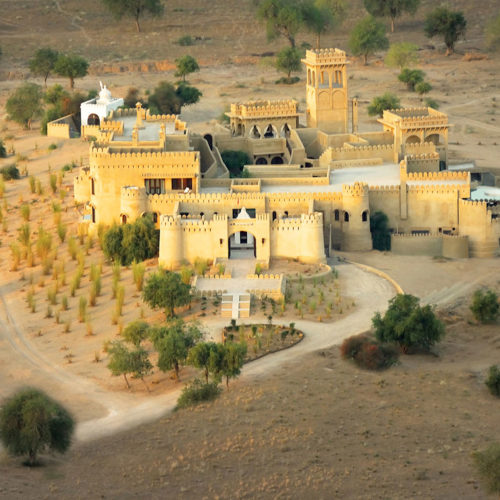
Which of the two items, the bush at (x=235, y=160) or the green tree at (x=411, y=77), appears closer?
the bush at (x=235, y=160)

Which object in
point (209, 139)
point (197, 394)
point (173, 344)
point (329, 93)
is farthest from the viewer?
point (329, 93)

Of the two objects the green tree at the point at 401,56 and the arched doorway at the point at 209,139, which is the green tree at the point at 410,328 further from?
the green tree at the point at 401,56

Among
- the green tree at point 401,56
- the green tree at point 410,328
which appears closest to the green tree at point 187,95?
the green tree at point 401,56

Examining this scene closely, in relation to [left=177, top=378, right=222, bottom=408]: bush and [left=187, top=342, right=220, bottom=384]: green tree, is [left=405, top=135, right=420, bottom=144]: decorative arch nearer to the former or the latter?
[left=187, top=342, right=220, bottom=384]: green tree

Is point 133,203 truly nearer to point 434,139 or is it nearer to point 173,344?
point 173,344

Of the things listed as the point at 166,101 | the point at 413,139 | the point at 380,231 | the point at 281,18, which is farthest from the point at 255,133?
the point at 281,18

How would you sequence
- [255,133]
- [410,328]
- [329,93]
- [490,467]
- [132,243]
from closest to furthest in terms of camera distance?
[490,467] < [410,328] < [132,243] < [255,133] < [329,93]
